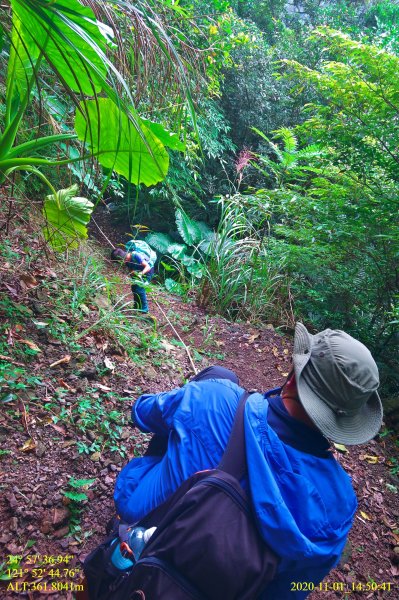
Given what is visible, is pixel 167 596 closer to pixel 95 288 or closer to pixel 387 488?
pixel 95 288

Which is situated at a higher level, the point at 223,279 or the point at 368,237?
the point at 368,237

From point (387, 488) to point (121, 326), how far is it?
7.88 ft

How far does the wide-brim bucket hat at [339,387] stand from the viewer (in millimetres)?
1130

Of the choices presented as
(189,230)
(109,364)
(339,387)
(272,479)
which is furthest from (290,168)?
(272,479)

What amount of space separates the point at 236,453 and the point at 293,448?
0.17 meters

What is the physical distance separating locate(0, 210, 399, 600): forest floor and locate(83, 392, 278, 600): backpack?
0.80 m

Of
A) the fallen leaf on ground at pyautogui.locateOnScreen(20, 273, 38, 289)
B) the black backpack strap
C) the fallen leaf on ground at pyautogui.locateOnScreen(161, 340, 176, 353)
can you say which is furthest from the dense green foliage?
the black backpack strap

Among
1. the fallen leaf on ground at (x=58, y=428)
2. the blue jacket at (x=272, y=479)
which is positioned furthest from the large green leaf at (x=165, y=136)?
the fallen leaf on ground at (x=58, y=428)

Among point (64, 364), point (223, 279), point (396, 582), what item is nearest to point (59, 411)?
point (64, 364)

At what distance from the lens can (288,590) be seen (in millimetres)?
1026

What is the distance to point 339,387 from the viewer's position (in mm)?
1154

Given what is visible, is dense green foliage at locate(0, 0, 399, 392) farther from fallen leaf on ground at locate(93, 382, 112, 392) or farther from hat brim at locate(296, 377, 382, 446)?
hat brim at locate(296, 377, 382, 446)

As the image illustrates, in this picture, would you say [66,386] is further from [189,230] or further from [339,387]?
[189,230]

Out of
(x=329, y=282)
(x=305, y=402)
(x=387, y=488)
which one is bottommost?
(x=387, y=488)
